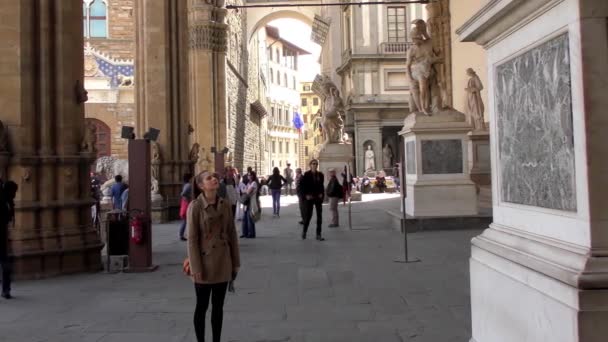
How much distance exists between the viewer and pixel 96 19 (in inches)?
1346

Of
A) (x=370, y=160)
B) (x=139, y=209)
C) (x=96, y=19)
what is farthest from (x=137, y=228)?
(x=370, y=160)

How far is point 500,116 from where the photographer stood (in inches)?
143

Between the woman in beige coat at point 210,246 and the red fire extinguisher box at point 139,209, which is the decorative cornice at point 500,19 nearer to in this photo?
the woman in beige coat at point 210,246

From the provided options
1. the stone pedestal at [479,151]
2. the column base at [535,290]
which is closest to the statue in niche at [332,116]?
the stone pedestal at [479,151]

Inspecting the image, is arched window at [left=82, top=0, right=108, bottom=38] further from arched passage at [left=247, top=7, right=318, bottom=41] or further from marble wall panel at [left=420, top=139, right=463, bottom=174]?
marble wall panel at [left=420, top=139, right=463, bottom=174]

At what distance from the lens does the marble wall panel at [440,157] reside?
500 inches

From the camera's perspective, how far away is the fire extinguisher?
8758 millimetres

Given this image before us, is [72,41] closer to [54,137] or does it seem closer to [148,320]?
[54,137]

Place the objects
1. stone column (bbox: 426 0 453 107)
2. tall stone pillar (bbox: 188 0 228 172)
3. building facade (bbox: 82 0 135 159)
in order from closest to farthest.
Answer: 1. stone column (bbox: 426 0 453 107)
2. tall stone pillar (bbox: 188 0 228 172)
3. building facade (bbox: 82 0 135 159)

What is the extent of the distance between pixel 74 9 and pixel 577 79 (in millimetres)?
8629

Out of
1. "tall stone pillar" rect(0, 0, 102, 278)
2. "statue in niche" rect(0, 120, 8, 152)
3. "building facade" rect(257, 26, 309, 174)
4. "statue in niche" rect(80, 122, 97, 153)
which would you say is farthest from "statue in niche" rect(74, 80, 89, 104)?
"building facade" rect(257, 26, 309, 174)

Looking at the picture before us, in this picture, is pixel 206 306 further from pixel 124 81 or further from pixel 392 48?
pixel 392 48

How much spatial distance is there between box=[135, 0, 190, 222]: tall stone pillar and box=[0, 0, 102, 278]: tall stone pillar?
8231 mm

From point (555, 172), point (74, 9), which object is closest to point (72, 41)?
point (74, 9)
